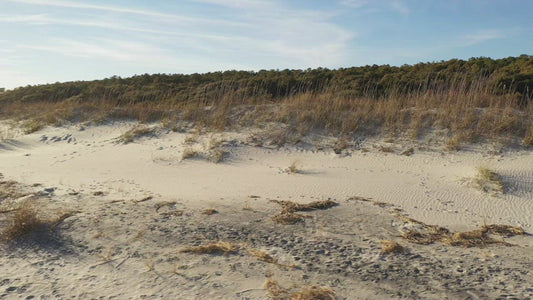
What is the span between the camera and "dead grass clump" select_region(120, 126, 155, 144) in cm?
1115

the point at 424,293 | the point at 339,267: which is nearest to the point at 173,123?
the point at 339,267

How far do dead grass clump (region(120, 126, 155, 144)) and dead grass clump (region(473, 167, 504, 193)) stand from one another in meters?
8.11

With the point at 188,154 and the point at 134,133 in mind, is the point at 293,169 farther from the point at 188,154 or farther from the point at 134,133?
the point at 134,133

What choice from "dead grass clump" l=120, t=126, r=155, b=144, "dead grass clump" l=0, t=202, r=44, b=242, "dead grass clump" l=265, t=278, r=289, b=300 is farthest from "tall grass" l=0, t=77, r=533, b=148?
"dead grass clump" l=265, t=278, r=289, b=300

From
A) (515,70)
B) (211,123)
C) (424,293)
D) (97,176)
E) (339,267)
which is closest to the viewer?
(424,293)

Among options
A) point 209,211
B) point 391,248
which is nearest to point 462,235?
point 391,248

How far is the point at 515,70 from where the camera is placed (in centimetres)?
1294

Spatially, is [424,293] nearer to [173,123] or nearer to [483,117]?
[483,117]

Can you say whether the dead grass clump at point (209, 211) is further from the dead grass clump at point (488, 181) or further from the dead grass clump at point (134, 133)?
the dead grass clump at point (134, 133)

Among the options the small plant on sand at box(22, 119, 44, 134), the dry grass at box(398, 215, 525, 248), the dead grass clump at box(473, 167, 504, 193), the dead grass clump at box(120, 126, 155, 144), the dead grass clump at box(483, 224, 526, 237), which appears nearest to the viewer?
the dry grass at box(398, 215, 525, 248)

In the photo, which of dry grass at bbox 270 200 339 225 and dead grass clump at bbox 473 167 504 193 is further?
dead grass clump at bbox 473 167 504 193

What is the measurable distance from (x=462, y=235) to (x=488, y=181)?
240 centimetres

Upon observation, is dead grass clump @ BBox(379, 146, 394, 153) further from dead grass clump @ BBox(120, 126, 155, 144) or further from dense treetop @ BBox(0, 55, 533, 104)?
dead grass clump @ BBox(120, 126, 155, 144)

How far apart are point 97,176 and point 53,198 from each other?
167 centimetres
